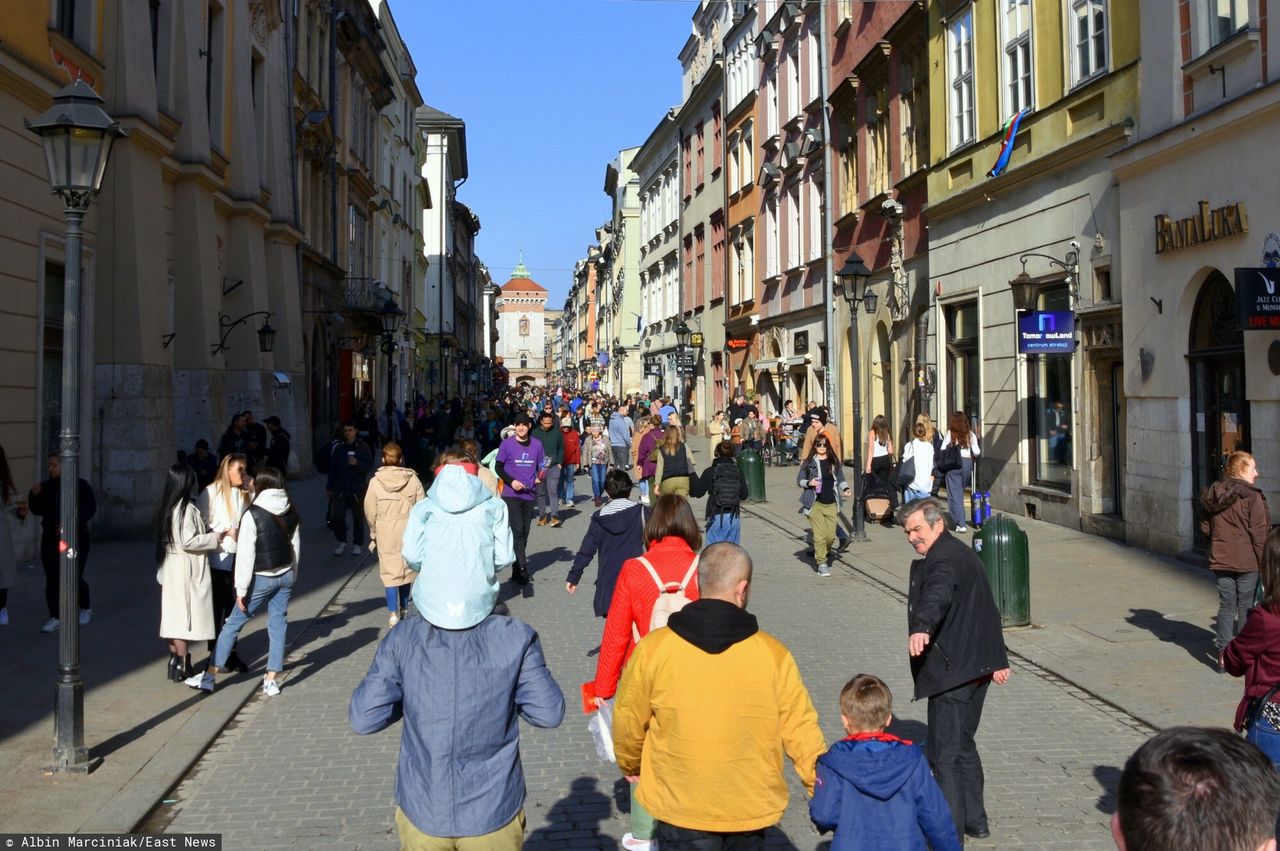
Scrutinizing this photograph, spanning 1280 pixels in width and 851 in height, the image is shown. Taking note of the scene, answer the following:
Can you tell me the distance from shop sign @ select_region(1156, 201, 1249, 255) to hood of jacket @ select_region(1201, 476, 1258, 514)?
14.9ft

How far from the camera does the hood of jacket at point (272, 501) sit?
8.66 m

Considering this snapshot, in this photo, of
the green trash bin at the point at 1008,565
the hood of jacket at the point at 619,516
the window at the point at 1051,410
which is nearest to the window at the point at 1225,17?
the window at the point at 1051,410

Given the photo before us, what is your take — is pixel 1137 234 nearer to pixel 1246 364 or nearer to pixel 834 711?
pixel 1246 364

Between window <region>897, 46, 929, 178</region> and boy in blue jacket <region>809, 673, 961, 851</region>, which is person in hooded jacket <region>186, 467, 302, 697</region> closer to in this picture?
boy in blue jacket <region>809, 673, 961, 851</region>

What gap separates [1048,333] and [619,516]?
941cm

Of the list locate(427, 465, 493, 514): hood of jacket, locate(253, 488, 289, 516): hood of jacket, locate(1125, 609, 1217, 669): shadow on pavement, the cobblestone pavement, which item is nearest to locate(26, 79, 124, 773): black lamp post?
the cobblestone pavement

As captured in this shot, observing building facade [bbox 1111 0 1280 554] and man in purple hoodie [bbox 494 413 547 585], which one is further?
man in purple hoodie [bbox 494 413 547 585]

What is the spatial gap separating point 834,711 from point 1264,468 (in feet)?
21.4

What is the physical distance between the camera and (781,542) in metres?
17.4

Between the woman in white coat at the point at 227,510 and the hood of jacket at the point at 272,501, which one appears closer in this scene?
the hood of jacket at the point at 272,501

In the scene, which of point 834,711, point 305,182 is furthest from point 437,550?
point 305,182

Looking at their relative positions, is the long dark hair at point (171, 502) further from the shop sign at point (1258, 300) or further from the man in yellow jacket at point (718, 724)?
the shop sign at point (1258, 300)

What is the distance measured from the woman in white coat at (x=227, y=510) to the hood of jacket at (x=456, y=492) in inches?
160

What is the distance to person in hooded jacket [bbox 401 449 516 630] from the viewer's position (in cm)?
397
